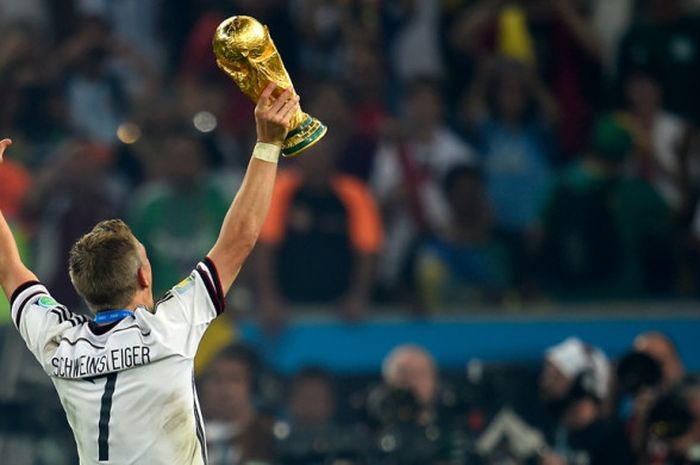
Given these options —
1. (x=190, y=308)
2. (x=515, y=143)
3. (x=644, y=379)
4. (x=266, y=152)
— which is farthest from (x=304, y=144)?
(x=515, y=143)

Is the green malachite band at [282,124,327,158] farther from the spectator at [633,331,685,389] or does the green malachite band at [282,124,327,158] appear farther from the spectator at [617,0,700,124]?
the spectator at [617,0,700,124]

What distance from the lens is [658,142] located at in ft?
39.3

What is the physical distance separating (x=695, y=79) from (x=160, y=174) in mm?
4289

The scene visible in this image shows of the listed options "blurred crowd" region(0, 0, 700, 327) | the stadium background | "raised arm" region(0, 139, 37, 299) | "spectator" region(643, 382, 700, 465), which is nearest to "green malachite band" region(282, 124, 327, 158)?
"raised arm" region(0, 139, 37, 299)

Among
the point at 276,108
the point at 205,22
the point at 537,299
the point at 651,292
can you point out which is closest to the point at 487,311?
the point at 537,299

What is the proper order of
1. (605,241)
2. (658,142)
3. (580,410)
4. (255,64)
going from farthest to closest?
(658,142) < (605,241) < (580,410) < (255,64)

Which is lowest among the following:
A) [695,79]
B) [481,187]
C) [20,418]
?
[20,418]

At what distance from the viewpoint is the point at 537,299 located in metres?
11.2

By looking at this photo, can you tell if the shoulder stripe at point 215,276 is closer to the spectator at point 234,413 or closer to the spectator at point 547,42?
the spectator at point 234,413

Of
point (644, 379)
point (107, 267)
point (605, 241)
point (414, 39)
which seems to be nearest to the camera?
point (107, 267)

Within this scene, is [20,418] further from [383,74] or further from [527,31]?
[527,31]

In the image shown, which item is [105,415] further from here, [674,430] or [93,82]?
[93,82]

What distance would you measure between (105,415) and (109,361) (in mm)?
170

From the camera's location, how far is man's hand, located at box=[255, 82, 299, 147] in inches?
189
